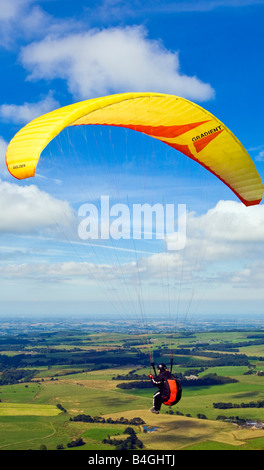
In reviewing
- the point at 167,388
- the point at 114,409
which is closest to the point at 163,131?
the point at 167,388

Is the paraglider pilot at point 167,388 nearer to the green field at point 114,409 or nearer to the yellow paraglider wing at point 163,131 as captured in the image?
the yellow paraglider wing at point 163,131

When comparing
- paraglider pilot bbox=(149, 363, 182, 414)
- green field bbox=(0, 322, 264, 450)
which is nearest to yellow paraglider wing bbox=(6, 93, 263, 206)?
paraglider pilot bbox=(149, 363, 182, 414)

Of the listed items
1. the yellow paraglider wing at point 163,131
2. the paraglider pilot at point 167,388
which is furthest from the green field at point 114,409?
the yellow paraglider wing at point 163,131

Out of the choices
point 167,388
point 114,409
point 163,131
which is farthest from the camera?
point 114,409

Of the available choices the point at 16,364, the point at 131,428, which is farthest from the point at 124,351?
the point at 131,428

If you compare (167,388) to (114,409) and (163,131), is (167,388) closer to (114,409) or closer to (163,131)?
(163,131)

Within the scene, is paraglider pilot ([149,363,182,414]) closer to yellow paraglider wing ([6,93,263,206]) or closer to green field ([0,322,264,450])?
yellow paraglider wing ([6,93,263,206])

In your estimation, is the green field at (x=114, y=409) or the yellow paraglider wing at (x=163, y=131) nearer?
the yellow paraglider wing at (x=163, y=131)
